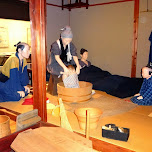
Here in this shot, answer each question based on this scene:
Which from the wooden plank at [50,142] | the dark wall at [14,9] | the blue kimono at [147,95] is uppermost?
the dark wall at [14,9]

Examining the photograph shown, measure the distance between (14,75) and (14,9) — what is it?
8.74ft

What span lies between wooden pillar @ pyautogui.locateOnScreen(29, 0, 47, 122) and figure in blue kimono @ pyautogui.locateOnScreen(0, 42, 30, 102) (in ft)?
4.49

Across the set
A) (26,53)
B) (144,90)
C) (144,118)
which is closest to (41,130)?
(144,118)

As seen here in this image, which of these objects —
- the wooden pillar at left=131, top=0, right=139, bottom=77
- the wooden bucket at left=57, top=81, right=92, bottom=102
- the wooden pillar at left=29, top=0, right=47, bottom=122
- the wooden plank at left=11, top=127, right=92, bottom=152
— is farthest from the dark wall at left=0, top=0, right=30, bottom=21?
the wooden plank at left=11, top=127, right=92, bottom=152

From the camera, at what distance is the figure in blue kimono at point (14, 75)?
3.58 m

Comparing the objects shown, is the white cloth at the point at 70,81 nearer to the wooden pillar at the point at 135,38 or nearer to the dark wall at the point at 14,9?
the dark wall at the point at 14,9

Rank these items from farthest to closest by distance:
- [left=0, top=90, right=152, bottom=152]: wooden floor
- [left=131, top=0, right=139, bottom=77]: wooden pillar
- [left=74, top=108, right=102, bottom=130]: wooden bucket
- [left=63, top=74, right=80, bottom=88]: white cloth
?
[left=131, top=0, right=139, bottom=77]: wooden pillar → [left=63, top=74, right=80, bottom=88]: white cloth → [left=74, top=108, right=102, bottom=130]: wooden bucket → [left=0, top=90, right=152, bottom=152]: wooden floor

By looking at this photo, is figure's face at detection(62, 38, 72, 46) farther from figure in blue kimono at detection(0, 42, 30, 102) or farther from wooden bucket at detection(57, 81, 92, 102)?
wooden bucket at detection(57, 81, 92, 102)

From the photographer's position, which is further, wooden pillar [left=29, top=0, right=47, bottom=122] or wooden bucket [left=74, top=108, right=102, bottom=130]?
wooden bucket [left=74, top=108, right=102, bottom=130]

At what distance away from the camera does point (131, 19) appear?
641cm

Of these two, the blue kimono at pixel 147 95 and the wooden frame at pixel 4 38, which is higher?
the wooden frame at pixel 4 38

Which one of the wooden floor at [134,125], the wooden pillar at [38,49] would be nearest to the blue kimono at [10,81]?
the wooden floor at [134,125]

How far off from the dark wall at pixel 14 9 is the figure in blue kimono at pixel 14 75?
211 centimetres

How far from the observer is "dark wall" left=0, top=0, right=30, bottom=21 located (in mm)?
5297
